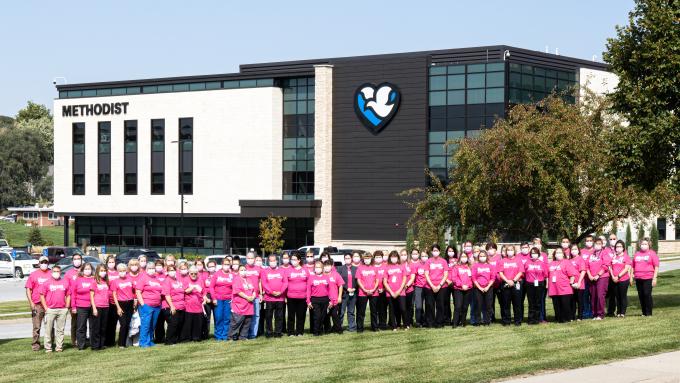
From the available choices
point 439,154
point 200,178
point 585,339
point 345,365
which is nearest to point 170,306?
point 345,365

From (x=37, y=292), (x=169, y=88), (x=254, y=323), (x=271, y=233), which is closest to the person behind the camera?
(x=37, y=292)

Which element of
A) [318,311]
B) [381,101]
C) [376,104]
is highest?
[381,101]

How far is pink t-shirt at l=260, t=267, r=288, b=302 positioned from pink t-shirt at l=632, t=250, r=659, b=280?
8.12 metres

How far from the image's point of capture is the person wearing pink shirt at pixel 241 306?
22.4m

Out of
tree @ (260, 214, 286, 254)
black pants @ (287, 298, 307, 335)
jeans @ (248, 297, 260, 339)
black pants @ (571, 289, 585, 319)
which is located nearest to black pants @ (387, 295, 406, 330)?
black pants @ (287, 298, 307, 335)

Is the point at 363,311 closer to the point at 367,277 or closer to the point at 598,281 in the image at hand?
the point at 367,277

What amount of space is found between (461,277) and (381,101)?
4371cm

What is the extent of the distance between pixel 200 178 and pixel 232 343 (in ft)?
170

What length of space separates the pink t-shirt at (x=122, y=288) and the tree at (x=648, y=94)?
1228cm

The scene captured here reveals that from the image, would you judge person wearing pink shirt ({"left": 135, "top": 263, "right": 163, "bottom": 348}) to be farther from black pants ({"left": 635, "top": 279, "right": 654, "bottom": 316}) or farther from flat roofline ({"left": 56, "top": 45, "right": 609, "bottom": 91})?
flat roofline ({"left": 56, "top": 45, "right": 609, "bottom": 91})

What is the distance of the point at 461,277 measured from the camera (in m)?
23.4

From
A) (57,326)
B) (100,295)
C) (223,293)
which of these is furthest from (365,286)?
(57,326)

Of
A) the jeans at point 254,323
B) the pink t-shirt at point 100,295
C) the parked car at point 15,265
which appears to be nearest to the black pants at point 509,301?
the jeans at point 254,323

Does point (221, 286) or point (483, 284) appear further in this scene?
point (483, 284)
